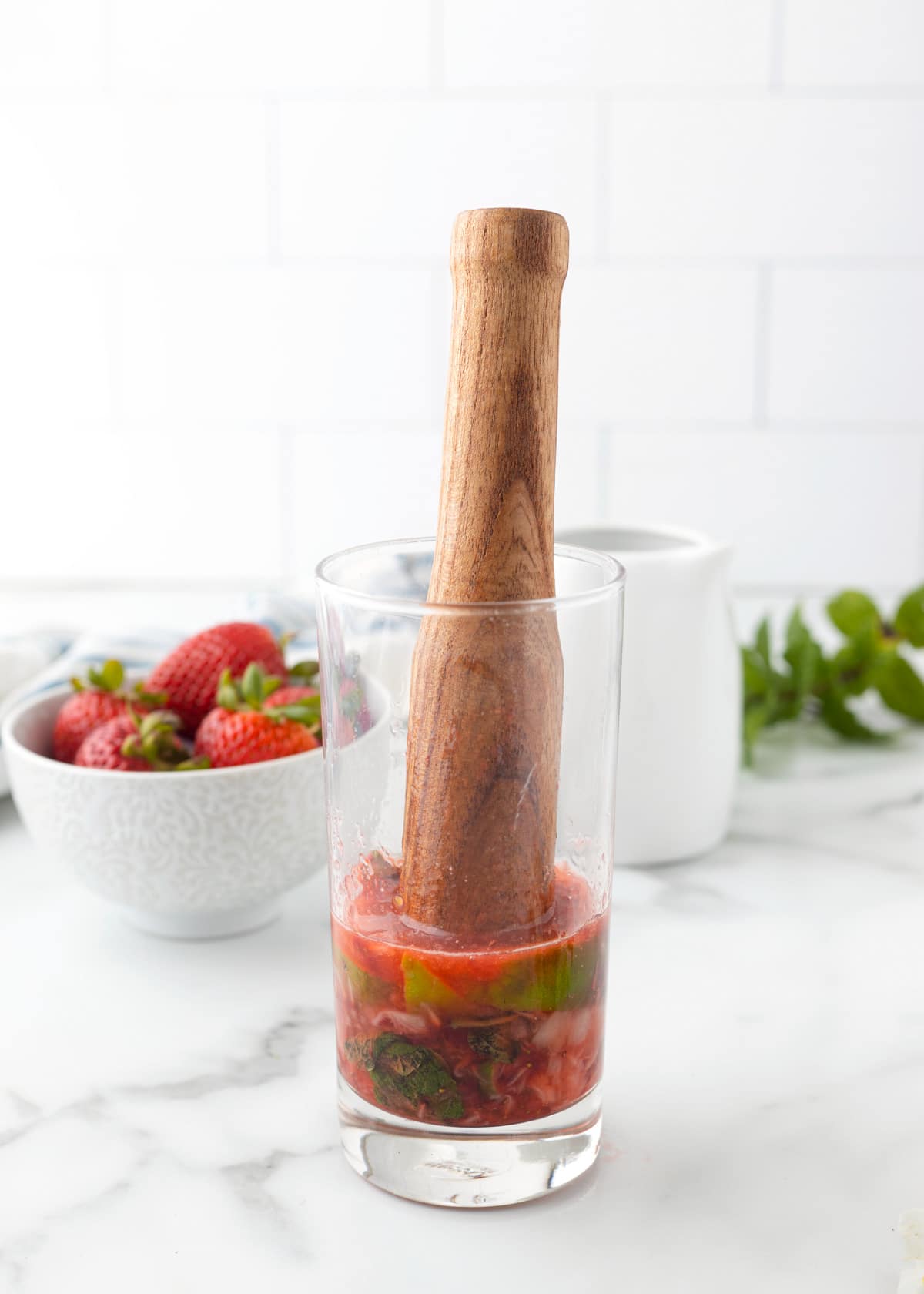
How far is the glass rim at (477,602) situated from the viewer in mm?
365

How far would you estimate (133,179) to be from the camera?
4.77 feet

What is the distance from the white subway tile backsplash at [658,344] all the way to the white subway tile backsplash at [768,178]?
40 millimetres

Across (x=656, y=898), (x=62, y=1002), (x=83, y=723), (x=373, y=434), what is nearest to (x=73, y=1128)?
(x=62, y=1002)

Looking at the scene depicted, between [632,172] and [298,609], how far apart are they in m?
0.78

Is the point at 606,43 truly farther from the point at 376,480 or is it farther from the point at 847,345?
the point at 376,480

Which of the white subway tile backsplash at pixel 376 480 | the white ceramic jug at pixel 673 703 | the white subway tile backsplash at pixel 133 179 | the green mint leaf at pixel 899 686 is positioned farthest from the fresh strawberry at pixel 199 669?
the white subway tile backsplash at pixel 133 179

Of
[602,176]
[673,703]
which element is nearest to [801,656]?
[673,703]

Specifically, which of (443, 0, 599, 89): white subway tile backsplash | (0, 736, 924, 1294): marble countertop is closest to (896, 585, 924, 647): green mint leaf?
(0, 736, 924, 1294): marble countertop

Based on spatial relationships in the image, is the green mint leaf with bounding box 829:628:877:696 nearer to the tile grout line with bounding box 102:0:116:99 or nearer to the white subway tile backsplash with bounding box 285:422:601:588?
the white subway tile backsplash with bounding box 285:422:601:588

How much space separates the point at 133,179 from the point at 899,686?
3.50 ft

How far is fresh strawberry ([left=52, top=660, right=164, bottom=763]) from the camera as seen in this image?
2.05ft

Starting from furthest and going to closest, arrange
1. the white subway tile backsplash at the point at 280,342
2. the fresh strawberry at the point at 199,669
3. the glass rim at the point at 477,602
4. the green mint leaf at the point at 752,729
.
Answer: the white subway tile backsplash at the point at 280,342 < the green mint leaf at the point at 752,729 < the fresh strawberry at the point at 199,669 < the glass rim at the point at 477,602

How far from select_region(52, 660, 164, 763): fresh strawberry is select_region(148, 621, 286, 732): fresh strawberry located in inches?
0.7

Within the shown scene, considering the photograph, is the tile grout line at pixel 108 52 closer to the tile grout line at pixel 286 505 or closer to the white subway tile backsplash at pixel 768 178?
the tile grout line at pixel 286 505
